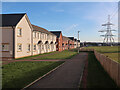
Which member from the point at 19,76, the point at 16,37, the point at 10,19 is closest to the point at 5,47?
the point at 16,37

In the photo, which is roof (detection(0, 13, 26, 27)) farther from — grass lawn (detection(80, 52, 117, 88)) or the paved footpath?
grass lawn (detection(80, 52, 117, 88))

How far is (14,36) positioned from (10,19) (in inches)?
181

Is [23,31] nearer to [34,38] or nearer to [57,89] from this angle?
[34,38]

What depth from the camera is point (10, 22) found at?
2509cm

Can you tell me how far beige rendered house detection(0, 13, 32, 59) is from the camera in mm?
23938

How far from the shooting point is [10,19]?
2627cm

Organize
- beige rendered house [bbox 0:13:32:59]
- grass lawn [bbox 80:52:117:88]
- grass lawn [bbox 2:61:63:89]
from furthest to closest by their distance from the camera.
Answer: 1. beige rendered house [bbox 0:13:32:59]
2. grass lawn [bbox 2:61:63:89]
3. grass lawn [bbox 80:52:117:88]

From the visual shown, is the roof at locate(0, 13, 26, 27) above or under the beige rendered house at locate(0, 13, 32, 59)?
above

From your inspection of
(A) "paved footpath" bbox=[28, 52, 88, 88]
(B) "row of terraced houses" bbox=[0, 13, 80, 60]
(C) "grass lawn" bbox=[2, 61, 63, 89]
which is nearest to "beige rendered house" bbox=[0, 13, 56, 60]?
(B) "row of terraced houses" bbox=[0, 13, 80, 60]

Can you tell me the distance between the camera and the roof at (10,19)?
24.7 meters

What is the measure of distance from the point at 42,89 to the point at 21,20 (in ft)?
70.0

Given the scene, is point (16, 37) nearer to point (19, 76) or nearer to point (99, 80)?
point (19, 76)

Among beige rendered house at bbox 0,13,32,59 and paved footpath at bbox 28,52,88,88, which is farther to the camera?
beige rendered house at bbox 0,13,32,59

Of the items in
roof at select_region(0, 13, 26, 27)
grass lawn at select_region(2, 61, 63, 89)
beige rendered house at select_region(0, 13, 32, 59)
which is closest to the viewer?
grass lawn at select_region(2, 61, 63, 89)
